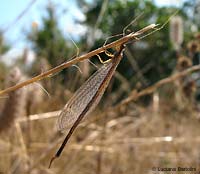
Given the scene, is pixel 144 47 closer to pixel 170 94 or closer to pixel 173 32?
pixel 170 94

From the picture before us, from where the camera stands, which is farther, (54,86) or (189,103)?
(54,86)

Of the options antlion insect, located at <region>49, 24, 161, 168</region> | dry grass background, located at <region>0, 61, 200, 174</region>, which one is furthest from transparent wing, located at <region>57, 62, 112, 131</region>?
dry grass background, located at <region>0, 61, 200, 174</region>

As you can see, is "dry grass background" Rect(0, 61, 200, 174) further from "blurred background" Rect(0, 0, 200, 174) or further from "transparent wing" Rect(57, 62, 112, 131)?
"transparent wing" Rect(57, 62, 112, 131)

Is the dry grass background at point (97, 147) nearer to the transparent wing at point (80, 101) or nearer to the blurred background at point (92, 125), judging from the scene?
the blurred background at point (92, 125)

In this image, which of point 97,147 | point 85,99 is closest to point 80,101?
point 85,99

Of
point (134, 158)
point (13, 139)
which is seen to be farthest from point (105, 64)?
point (134, 158)

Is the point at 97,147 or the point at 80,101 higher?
the point at 97,147

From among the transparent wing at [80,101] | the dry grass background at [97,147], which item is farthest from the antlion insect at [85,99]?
the dry grass background at [97,147]

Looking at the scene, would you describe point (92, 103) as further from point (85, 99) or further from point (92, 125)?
point (92, 125)
